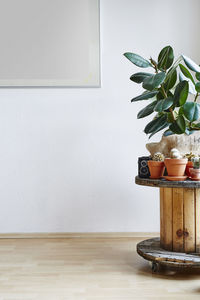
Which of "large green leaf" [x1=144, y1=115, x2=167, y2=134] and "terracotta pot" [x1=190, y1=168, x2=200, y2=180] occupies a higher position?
"large green leaf" [x1=144, y1=115, x2=167, y2=134]

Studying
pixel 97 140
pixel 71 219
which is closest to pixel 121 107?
pixel 97 140

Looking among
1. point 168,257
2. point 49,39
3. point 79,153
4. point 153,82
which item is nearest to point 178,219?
point 168,257

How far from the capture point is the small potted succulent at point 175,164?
1907 millimetres

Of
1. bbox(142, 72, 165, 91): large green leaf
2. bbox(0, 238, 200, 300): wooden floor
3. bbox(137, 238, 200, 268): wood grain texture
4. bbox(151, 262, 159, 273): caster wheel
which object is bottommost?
bbox(0, 238, 200, 300): wooden floor

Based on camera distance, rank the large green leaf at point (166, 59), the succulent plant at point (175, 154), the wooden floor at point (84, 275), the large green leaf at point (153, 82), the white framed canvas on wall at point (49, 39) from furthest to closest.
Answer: the white framed canvas on wall at point (49, 39)
the large green leaf at point (166, 59)
the succulent plant at point (175, 154)
the large green leaf at point (153, 82)
the wooden floor at point (84, 275)

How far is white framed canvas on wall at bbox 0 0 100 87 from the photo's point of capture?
2666 millimetres

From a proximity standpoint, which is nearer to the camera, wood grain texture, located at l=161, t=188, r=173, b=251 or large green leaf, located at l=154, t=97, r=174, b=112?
large green leaf, located at l=154, t=97, r=174, b=112

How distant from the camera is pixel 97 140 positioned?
2.73m

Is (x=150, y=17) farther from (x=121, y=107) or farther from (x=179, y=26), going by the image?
(x=121, y=107)

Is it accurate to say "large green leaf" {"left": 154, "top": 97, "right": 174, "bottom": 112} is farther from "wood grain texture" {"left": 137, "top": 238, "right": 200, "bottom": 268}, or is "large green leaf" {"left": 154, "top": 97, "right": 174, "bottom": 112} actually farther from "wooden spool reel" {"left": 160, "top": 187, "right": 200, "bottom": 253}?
"wood grain texture" {"left": 137, "top": 238, "right": 200, "bottom": 268}

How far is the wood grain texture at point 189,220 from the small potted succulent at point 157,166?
16 cm

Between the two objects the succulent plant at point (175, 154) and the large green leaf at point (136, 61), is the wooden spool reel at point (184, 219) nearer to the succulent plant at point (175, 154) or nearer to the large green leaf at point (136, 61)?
the succulent plant at point (175, 154)

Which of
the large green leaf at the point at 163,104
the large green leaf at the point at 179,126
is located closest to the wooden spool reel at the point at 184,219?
the large green leaf at the point at 179,126

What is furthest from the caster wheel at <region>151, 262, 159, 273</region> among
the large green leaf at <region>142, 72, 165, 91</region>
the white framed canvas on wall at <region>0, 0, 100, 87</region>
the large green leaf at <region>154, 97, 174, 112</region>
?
the white framed canvas on wall at <region>0, 0, 100, 87</region>
